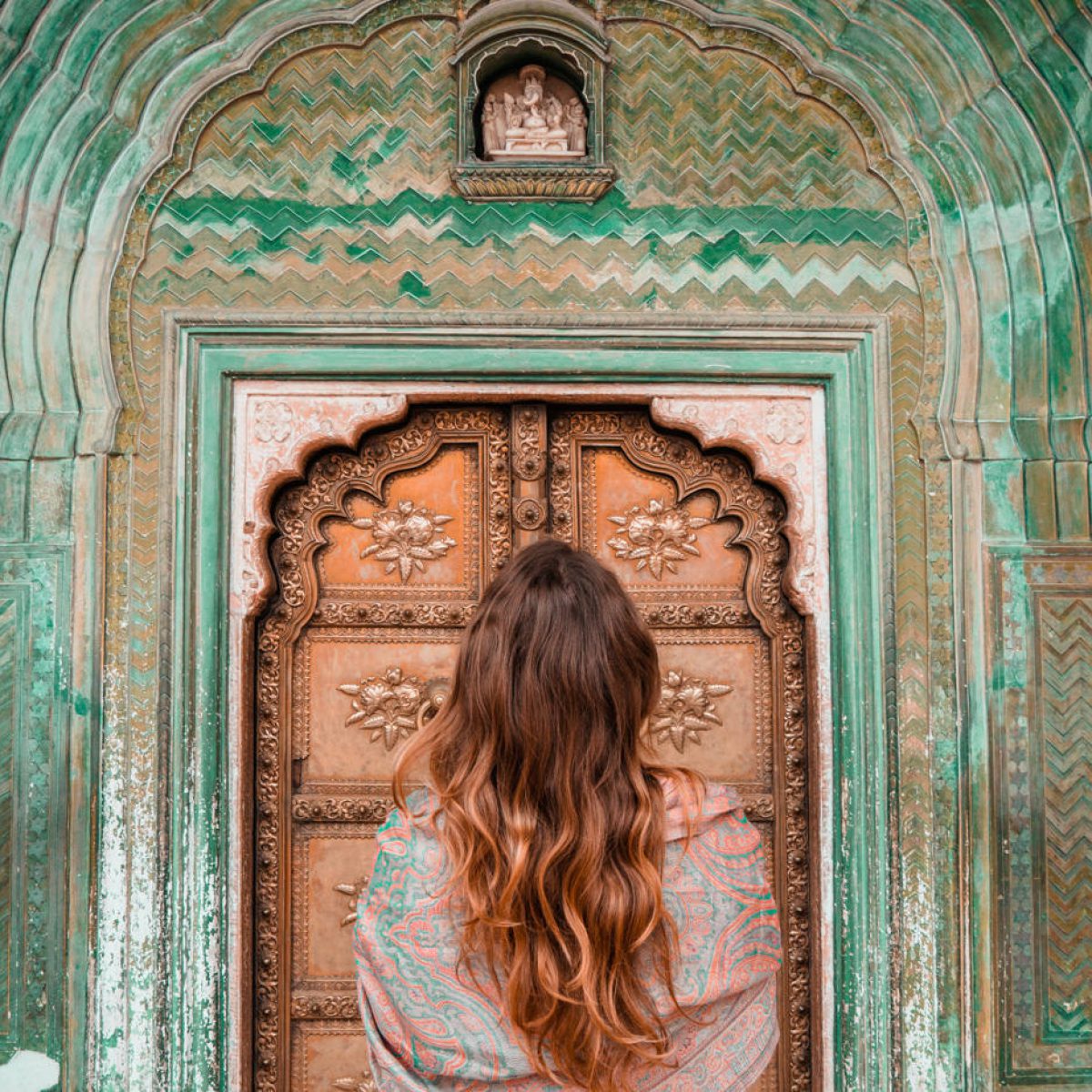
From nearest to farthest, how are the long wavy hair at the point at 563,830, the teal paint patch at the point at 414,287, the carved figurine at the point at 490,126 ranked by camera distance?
the long wavy hair at the point at 563,830, the teal paint patch at the point at 414,287, the carved figurine at the point at 490,126

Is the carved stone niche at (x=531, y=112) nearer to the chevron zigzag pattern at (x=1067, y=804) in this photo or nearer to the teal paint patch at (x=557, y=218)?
the teal paint patch at (x=557, y=218)

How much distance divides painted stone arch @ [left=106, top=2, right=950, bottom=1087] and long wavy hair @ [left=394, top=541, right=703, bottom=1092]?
1.53 meters

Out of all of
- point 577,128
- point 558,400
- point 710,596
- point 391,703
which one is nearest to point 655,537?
point 710,596

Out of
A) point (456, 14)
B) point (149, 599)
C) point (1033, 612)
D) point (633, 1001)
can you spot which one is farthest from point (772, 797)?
point (456, 14)

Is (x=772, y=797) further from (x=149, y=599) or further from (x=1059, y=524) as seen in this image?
(x=149, y=599)

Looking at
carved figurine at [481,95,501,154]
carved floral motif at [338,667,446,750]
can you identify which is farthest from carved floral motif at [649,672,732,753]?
carved figurine at [481,95,501,154]

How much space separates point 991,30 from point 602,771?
2.46 m

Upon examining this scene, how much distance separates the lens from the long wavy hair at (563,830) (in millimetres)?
1560

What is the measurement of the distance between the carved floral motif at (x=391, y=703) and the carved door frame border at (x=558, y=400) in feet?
1.07

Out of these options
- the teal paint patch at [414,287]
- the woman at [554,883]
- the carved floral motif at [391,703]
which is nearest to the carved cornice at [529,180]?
the teal paint patch at [414,287]

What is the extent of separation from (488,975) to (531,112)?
2366 millimetres

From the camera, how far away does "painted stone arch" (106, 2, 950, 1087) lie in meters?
2.95

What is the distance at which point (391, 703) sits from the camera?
3066 millimetres

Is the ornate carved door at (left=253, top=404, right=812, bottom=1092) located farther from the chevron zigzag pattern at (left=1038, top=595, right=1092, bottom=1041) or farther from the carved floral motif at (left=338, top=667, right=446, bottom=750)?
the chevron zigzag pattern at (left=1038, top=595, right=1092, bottom=1041)
